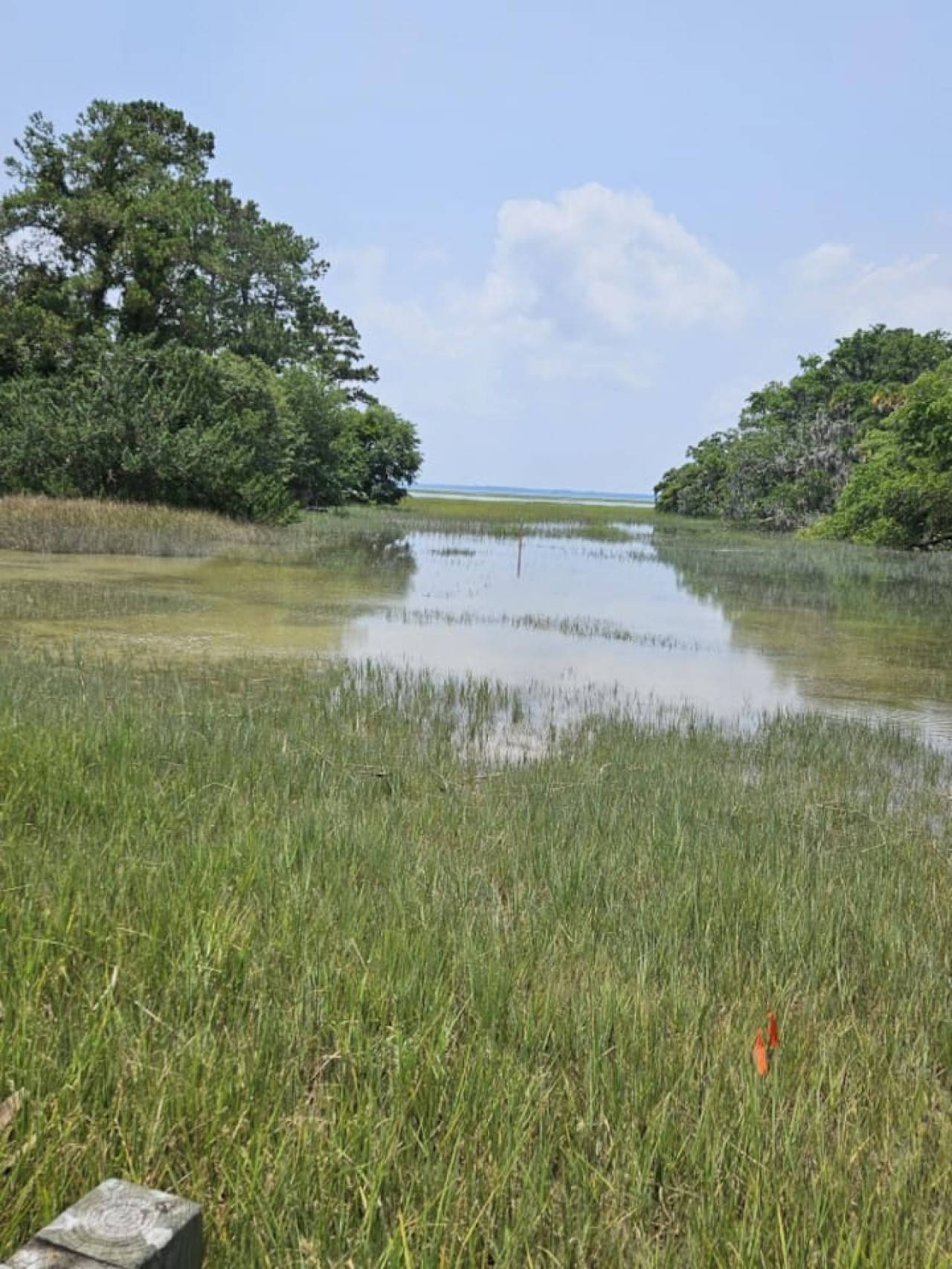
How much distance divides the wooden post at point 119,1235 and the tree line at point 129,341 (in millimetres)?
26800

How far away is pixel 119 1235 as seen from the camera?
3.76 feet

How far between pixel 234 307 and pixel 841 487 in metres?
25.4

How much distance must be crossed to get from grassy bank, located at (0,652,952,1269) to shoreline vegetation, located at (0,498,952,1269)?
1 centimetres

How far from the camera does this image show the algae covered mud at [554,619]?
994cm

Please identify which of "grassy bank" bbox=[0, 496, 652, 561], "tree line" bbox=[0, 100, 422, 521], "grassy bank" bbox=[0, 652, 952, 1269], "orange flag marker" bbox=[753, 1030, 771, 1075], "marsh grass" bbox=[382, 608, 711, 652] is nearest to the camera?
"grassy bank" bbox=[0, 652, 952, 1269]

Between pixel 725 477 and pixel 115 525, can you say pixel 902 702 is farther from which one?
pixel 725 477

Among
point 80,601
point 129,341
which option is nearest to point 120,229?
point 129,341

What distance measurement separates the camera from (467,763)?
6.24 m

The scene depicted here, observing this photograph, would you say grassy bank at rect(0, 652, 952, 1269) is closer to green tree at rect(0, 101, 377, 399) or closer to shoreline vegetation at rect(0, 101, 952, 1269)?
shoreline vegetation at rect(0, 101, 952, 1269)

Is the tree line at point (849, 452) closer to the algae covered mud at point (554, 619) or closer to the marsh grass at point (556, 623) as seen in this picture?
the algae covered mud at point (554, 619)

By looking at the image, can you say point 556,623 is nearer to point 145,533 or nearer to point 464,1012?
point 464,1012

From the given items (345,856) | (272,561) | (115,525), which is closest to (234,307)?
(115,525)

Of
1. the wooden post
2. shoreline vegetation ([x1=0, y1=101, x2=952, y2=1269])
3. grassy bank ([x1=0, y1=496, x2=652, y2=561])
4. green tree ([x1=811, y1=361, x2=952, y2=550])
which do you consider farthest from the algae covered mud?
the wooden post

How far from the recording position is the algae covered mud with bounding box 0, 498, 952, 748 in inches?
391
